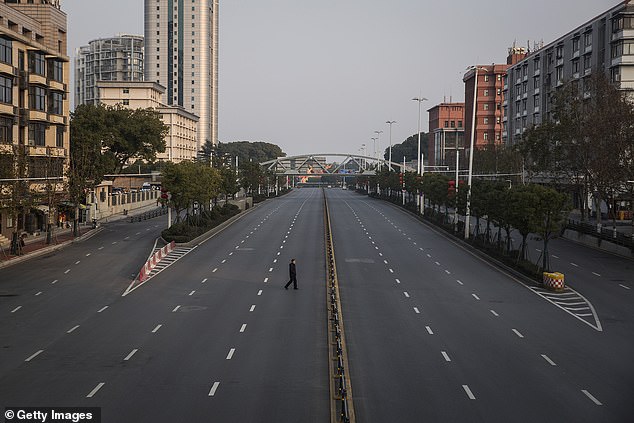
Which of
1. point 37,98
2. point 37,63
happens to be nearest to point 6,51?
point 37,63

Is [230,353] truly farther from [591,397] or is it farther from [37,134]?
[37,134]

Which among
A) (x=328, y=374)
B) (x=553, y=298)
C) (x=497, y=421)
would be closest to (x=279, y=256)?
(x=553, y=298)

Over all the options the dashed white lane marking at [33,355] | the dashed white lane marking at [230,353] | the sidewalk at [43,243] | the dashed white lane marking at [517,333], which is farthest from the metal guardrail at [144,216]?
the dashed white lane marking at [517,333]

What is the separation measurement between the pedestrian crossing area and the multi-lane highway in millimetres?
423

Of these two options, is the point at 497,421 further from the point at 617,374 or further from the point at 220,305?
the point at 220,305

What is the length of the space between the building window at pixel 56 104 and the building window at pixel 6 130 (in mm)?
8801

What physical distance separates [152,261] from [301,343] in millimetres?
22486

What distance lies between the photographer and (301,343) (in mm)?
27375

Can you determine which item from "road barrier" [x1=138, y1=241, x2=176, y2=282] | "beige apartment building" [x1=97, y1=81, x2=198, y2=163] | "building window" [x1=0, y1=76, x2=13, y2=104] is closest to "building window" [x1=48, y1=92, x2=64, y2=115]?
"building window" [x1=0, y1=76, x2=13, y2=104]

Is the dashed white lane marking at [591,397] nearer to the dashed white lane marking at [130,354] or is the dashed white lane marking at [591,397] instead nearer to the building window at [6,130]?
the dashed white lane marking at [130,354]

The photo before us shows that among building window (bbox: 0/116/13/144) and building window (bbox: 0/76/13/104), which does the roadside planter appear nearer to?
building window (bbox: 0/116/13/144)

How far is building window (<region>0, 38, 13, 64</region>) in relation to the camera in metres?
65.2

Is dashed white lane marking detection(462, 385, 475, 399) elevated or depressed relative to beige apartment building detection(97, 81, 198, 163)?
depressed

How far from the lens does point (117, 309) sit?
1362 inches
